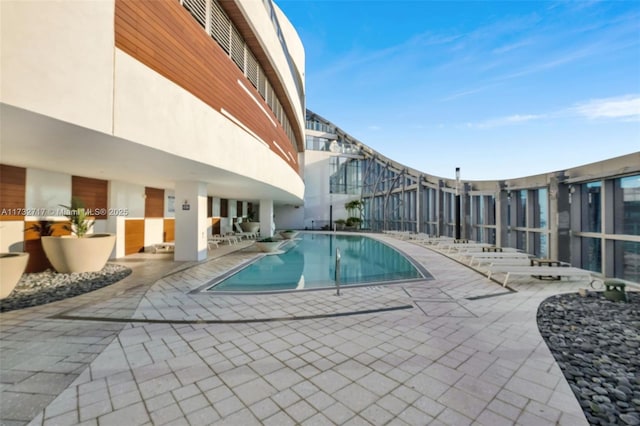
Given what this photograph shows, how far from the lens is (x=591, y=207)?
7.63 m

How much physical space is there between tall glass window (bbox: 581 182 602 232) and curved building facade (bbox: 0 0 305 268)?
31.3ft

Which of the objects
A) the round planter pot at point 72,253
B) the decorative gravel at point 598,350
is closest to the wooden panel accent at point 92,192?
the round planter pot at point 72,253

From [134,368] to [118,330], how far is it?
124 cm

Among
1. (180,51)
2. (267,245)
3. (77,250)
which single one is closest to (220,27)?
(180,51)

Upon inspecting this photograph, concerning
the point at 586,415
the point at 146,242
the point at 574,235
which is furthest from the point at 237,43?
the point at 574,235

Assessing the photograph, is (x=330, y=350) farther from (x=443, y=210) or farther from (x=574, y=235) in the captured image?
(x=443, y=210)

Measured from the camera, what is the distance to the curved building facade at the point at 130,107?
2867mm

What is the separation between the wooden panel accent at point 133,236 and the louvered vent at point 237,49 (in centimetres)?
678

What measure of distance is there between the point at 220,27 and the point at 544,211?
1197 centimetres

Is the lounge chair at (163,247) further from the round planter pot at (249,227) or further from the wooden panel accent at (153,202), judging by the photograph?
the round planter pot at (249,227)

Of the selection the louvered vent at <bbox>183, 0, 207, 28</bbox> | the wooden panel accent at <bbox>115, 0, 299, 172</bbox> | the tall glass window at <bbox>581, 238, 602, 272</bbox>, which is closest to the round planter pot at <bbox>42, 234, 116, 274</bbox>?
the wooden panel accent at <bbox>115, 0, 299, 172</bbox>

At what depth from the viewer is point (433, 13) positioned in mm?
9680

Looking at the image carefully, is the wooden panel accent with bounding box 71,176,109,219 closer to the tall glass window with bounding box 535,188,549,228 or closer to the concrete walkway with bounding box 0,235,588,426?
the concrete walkway with bounding box 0,235,588,426

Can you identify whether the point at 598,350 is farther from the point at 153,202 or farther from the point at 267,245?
the point at 153,202
